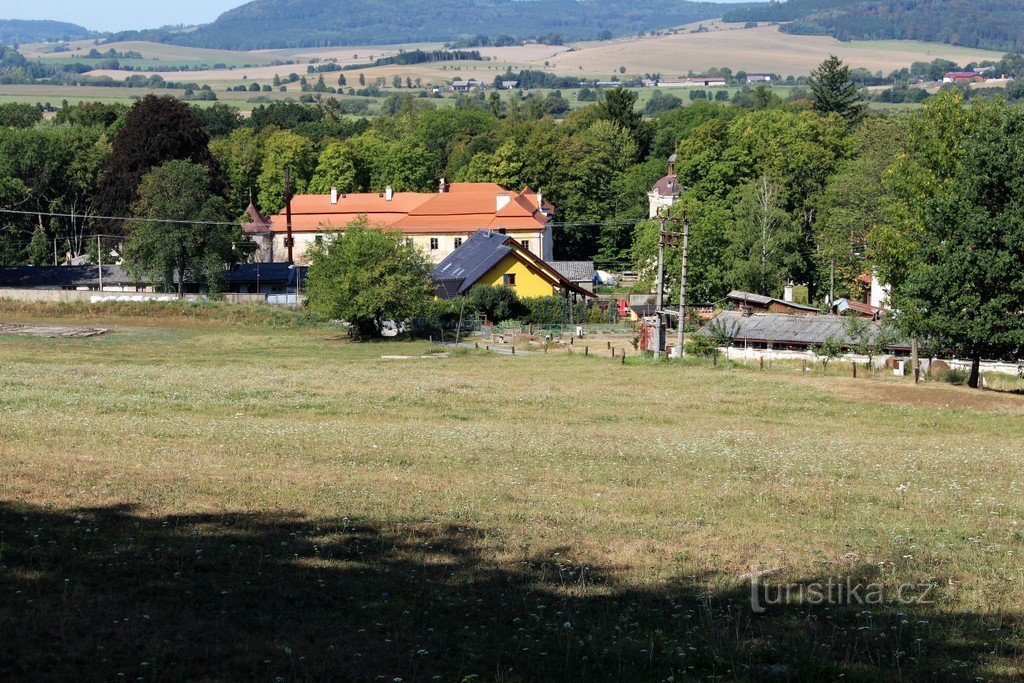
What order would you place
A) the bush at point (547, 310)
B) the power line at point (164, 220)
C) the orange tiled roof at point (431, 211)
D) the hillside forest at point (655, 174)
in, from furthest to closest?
the orange tiled roof at point (431, 211) < the power line at point (164, 220) < the bush at point (547, 310) < the hillside forest at point (655, 174)

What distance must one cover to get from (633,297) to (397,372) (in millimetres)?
36285

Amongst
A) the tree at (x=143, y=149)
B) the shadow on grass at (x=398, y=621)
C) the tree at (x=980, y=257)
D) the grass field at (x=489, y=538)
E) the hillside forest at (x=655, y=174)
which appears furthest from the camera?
the tree at (x=143, y=149)

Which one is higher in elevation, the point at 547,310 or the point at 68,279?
the point at 547,310

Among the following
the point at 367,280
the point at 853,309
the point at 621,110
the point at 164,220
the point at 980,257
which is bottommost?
the point at 853,309

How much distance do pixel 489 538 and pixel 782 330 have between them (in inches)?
1659

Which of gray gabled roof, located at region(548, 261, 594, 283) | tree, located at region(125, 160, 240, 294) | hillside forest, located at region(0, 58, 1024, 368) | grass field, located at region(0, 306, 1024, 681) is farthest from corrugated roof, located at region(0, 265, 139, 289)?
grass field, located at region(0, 306, 1024, 681)

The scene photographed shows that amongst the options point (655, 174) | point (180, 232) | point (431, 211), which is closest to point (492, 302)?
point (180, 232)

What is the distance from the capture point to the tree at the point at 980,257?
43.1 metres

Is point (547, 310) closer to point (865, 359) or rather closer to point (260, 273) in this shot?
point (865, 359)

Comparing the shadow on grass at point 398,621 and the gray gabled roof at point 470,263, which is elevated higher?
the shadow on grass at point 398,621

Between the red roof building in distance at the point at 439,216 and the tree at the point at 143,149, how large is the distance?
11.4m

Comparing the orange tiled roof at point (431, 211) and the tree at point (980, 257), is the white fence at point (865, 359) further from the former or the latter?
the orange tiled roof at point (431, 211)

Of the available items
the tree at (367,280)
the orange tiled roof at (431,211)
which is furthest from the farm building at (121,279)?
the tree at (367,280)

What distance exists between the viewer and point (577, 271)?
9181 centimetres
